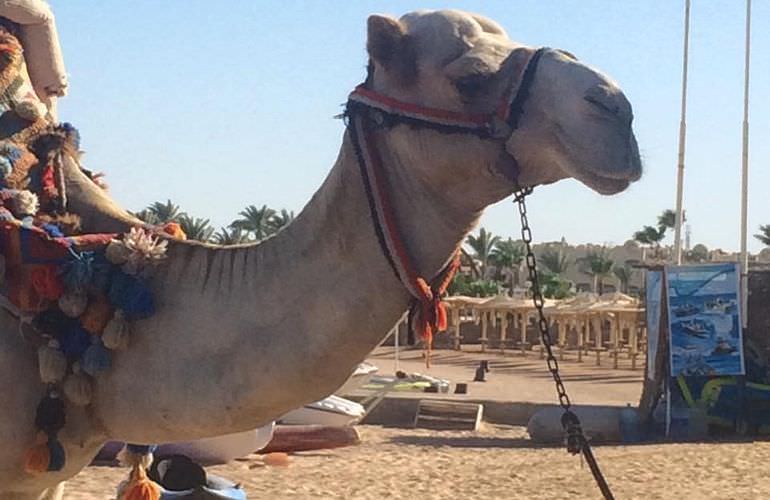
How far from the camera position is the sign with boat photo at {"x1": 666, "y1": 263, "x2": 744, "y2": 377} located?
16.0 m

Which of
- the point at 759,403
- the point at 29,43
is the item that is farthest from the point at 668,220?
the point at 29,43

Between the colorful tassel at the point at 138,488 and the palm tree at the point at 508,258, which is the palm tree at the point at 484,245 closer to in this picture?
the palm tree at the point at 508,258

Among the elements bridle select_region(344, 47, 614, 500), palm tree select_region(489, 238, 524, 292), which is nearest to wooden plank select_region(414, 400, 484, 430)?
bridle select_region(344, 47, 614, 500)

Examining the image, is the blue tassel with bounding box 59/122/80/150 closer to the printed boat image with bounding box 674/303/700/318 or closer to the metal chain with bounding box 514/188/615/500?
the metal chain with bounding box 514/188/615/500

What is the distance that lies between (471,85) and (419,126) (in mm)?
152

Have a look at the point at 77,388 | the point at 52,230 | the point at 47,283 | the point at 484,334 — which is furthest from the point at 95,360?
the point at 484,334

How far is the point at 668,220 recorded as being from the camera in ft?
222

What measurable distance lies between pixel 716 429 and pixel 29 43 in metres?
13.7

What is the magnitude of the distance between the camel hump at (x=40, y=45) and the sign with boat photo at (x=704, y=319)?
504 inches

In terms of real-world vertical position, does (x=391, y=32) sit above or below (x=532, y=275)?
above

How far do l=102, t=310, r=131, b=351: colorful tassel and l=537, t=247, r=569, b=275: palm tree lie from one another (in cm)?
6983

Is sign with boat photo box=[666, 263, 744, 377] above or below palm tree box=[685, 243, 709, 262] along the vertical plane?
below

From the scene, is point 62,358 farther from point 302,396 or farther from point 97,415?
point 302,396

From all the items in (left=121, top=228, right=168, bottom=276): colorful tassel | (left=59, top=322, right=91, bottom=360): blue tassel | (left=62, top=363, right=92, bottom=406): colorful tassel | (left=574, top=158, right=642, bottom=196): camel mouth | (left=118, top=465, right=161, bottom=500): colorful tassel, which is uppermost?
(left=574, top=158, right=642, bottom=196): camel mouth
